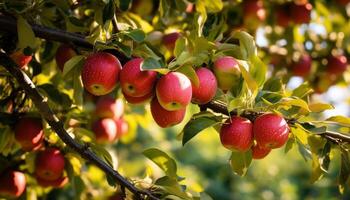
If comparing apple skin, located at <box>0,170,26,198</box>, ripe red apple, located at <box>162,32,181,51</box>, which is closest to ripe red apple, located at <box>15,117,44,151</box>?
apple skin, located at <box>0,170,26,198</box>

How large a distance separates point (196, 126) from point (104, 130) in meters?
0.72

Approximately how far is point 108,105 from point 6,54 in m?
0.63

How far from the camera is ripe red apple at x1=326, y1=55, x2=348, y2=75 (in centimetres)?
216

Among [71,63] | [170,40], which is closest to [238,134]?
[71,63]

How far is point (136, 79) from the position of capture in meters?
1.06

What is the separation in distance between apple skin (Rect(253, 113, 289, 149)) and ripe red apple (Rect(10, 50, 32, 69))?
58cm

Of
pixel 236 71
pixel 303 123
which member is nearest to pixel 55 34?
pixel 236 71

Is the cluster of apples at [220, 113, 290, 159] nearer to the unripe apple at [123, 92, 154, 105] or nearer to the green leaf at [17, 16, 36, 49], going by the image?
the unripe apple at [123, 92, 154, 105]

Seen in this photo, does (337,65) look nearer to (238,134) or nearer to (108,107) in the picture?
(108,107)

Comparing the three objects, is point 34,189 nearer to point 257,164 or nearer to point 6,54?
point 6,54

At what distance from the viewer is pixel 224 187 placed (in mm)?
5539

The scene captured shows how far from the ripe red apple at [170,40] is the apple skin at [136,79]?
42cm

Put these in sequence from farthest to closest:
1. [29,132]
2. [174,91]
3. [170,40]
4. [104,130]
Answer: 1. [104,130]
2. [170,40]
3. [29,132]
4. [174,91]

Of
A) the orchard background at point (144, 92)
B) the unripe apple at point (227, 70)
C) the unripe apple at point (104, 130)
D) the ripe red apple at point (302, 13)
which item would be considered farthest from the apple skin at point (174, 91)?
the ripe red apple at point (302, 13)
